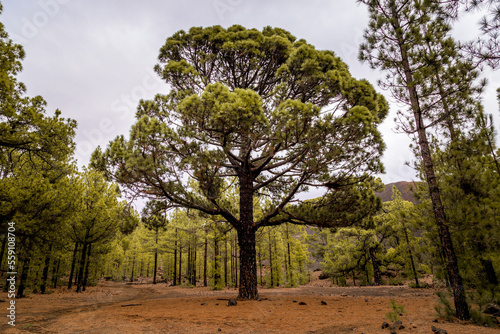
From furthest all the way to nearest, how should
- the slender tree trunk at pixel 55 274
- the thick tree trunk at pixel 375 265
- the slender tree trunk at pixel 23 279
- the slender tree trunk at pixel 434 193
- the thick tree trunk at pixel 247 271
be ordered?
the thick tree trunk at pixel 375 265 < the slender tree trunk at pixel 55 274 < the slender tree trunk at pixel 23 279 < the thick tree trunk at pixel 247 271 < the slender tree trunk at pixel 434 193

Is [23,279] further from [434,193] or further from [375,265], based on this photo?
[375,265]

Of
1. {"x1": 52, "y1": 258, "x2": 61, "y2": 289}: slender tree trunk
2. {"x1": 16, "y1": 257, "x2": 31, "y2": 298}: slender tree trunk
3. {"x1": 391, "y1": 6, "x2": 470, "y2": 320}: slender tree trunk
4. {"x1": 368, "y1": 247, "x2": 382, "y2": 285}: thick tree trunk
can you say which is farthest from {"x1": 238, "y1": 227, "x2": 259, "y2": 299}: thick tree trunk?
{"x1": 368, "y1": 247, "x2": 382, "y2": 285}: thick tree trunk

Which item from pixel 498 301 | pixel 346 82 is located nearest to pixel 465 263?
pixel 498 301

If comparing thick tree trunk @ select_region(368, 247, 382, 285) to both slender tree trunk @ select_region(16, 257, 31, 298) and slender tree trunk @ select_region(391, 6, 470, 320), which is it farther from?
slender tree trunk @ select_region(16, 257, 31, 298)

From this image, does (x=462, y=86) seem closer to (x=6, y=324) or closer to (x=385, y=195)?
(x=6, y=324)

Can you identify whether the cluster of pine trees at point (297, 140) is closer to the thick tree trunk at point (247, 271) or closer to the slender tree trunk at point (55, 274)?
the thick tree trunk at point (247, 271)

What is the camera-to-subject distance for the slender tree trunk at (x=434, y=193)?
5211 millimetres

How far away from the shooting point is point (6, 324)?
5301mm

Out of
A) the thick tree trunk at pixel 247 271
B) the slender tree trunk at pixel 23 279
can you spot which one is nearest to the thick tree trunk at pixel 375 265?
the thick tree trunk at pixel 247 271

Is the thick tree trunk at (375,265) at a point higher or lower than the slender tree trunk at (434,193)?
lower

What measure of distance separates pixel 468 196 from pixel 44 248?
15674mm

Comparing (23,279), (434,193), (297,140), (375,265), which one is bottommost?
(375,265)

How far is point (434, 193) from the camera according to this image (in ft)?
19.8

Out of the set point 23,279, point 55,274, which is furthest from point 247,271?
point 55,274
